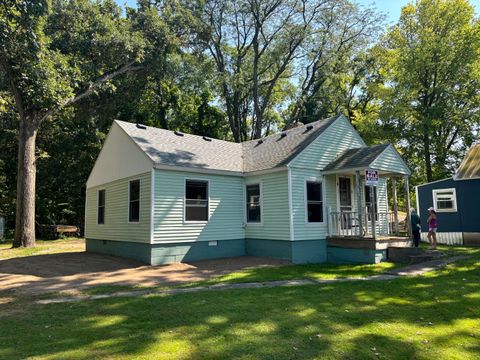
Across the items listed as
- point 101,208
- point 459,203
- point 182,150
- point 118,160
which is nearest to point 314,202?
point 182,150

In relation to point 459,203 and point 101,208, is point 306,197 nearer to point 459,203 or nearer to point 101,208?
point 101,208

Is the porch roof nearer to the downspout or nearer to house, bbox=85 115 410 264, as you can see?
house, bbox=85 115 410 264

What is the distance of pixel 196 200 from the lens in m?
13.0

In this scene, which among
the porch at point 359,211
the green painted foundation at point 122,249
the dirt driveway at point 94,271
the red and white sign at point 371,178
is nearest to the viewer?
the dirt driveway at point 94,271

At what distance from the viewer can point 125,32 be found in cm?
2167

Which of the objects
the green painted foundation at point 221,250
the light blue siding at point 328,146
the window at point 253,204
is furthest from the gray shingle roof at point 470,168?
the window at point 253,204

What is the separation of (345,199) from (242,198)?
13.6 feet

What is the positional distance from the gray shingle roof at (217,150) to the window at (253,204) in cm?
77

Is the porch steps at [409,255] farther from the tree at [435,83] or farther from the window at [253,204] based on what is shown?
the tree at [435,83]

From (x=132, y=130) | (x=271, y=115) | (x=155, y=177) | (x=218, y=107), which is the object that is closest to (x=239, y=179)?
(x=155, y=177)

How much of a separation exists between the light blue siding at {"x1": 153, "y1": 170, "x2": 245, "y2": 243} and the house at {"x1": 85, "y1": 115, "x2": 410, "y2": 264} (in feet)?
0.12

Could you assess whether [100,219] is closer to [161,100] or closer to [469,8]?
[161,100]

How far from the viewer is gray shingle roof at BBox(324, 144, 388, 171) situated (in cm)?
1262

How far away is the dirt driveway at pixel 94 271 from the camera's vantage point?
877 centimetres
